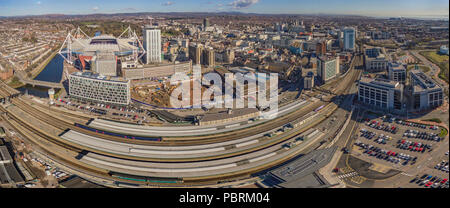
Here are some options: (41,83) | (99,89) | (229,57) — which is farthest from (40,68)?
(229,57)

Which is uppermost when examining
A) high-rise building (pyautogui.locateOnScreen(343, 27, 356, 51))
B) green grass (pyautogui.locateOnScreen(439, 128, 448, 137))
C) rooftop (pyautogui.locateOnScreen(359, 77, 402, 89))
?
high-rise building (pyautogui.locateOnScreen(343, 27, 356, 51))

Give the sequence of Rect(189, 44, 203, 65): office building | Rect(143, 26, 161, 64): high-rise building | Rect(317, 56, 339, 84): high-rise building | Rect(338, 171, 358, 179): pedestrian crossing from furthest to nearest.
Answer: Rect(189, 44, 203, 65): office building → Rect(143, 26, 161, 64): high-rise building → Rect(317, 56, 339, 84): high-rise building → Rect(338, 171, 358, 179): pedestrian crossing

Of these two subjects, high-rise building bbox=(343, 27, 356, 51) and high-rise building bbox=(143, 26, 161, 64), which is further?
high-rise building bbox=(343, 27, 356, 51)

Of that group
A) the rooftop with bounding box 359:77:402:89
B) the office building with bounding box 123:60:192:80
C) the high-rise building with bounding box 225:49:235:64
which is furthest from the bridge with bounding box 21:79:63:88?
the rooftop with bounding box 359:77:402:89

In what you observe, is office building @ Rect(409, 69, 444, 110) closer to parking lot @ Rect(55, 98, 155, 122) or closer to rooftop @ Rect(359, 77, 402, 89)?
rooftop @ Rect(359, 77, 402, 89)

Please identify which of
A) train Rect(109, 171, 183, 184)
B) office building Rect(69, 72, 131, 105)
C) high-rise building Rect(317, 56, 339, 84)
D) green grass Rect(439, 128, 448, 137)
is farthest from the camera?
high-rise building Rect(317, 56, 339, 84)

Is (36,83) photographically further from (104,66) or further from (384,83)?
(384,83)
